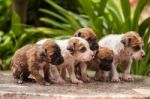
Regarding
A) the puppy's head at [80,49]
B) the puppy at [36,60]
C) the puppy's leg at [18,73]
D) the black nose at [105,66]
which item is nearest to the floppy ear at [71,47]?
the puppy's head at [80,49]

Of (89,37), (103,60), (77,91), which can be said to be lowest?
(77,91)

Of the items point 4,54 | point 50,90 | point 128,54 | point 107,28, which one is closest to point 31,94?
point 50,90

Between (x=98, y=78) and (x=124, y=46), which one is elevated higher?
Result: (x=124, y=46)

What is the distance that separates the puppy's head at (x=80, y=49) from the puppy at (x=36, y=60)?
0.16 metres

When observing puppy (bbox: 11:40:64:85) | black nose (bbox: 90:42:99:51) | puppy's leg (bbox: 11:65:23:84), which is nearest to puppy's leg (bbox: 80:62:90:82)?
black nose (bbox: 90:42:99:51)

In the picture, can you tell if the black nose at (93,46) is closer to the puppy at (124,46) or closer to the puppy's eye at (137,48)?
the puppy at (124,46)

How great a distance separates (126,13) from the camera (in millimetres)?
7371

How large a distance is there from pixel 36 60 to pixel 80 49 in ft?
1.28

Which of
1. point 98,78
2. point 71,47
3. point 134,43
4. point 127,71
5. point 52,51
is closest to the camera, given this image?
point 52,51

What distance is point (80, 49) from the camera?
14.9ft

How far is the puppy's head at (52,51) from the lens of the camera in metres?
4.40

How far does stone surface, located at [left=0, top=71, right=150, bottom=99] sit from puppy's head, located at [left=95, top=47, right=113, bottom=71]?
173 millimetres

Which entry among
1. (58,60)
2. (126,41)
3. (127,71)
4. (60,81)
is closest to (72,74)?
(60,81)

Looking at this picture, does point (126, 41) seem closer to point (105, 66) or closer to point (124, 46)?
point (124, 46)
